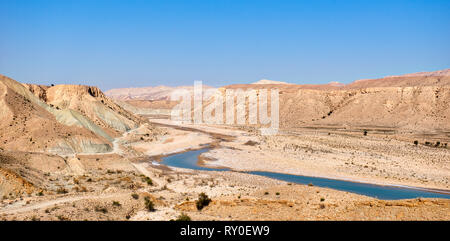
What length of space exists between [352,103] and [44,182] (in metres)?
70.8

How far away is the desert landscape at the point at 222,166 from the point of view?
42.7 ft

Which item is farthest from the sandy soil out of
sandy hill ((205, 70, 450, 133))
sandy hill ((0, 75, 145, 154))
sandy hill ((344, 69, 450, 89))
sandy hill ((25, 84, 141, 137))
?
sandy hill ((344, 69, 450, 89))

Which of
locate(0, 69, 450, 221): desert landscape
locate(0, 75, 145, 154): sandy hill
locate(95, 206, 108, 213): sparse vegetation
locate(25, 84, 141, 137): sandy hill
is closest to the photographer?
locate(0, 69, 450, 221): desert landscape

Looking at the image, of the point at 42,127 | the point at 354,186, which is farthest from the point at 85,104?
the point at 354,186

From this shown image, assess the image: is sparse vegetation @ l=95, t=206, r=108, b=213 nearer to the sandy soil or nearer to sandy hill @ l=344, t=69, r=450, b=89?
the sandy soil

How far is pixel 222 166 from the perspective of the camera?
1334 inches

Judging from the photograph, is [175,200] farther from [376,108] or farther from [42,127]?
Result: [376,108]

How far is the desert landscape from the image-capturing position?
1300 cm

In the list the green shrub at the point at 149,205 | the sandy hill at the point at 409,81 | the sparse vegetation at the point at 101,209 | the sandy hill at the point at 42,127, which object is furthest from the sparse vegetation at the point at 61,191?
the sandy hill at the point at 409,81

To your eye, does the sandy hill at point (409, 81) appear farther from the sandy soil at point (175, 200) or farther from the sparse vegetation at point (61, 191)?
the sparse vegetation at point (61, 191)
